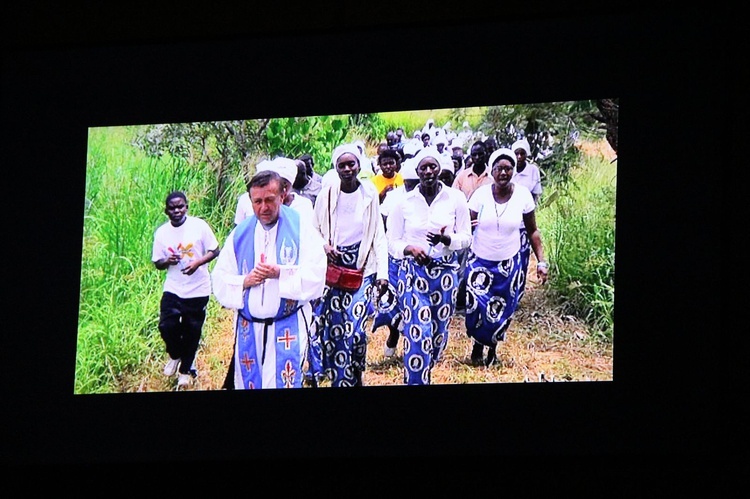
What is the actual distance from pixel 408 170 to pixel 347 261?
436 millimetres

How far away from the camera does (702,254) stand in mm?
4582

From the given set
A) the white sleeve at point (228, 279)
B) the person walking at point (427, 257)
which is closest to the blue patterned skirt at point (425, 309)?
the person walking at point (427, 257)

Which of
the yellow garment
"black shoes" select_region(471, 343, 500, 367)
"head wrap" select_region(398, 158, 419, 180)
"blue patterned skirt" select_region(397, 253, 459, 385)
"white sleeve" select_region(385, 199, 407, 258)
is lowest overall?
"black shoes" select_region(471, 343, 500, 367)

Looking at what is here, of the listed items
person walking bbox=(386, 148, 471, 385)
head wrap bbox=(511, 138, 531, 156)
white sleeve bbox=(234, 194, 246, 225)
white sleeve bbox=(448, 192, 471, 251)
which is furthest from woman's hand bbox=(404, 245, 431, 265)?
white sleeve bbox=(234, 194, 246, 225)

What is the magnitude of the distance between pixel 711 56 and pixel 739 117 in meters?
0.26

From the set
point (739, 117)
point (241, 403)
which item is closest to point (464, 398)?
point (241, 403)

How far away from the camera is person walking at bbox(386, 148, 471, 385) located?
4707 millimetres

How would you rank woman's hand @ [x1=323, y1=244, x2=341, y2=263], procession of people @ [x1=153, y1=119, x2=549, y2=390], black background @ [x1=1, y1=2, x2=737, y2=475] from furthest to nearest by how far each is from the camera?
woman's hand @ [x1=323, y1=244, x2=341, y2=263]
procession of people @ [x1=153, y1=119, x2=549, y2=390]
black background @ [x1=1, y1=2, x2=737, y2=475]

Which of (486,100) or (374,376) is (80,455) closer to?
(374,376)

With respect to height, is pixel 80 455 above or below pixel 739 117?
below

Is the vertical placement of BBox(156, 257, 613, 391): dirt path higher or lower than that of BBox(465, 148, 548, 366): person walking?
lower

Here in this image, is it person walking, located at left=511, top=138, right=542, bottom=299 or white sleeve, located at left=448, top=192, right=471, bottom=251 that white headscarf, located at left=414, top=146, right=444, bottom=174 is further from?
person walking, located at left=511, top=138, right=542, bottom=299

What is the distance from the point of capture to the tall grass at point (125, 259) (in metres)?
4.91

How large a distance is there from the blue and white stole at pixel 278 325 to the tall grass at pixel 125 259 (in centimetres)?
12
